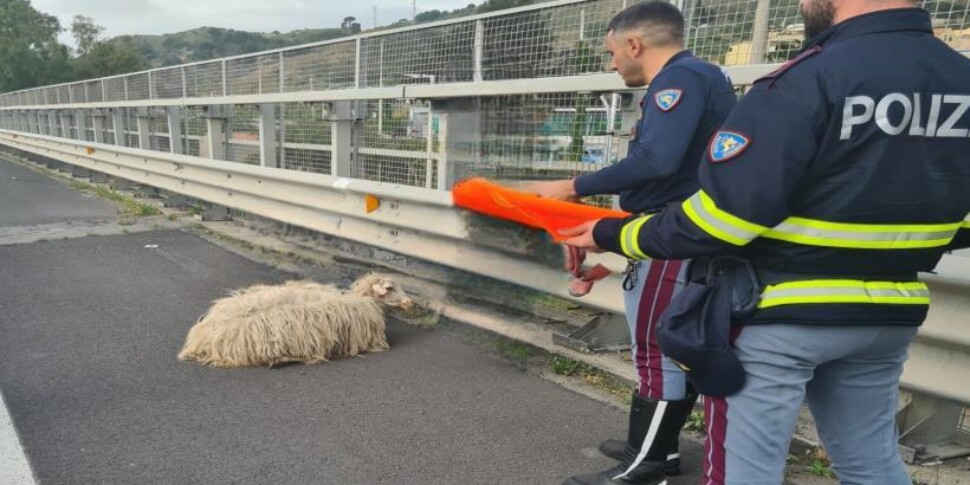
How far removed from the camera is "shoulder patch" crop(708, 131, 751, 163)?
4.87 feet

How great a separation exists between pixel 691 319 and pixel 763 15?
1.87 m

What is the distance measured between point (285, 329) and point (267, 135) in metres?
3.72

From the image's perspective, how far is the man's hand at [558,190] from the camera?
266cm

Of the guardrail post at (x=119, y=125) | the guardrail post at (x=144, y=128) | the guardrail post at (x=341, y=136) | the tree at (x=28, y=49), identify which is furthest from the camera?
the tree at (x=28, y=49)

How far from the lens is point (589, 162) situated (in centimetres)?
365

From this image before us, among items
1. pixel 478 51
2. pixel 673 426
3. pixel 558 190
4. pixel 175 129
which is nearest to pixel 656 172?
pixel 558 190

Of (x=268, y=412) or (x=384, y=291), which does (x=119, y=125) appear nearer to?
(x=384, y=291)

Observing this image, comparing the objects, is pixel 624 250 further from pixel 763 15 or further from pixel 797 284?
pixel 763 15

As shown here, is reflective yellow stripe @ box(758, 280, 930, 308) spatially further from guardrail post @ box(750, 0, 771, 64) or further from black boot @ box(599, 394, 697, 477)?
guardrail post @ box(750, 0, 771, 64)

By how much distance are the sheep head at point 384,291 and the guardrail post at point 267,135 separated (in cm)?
276

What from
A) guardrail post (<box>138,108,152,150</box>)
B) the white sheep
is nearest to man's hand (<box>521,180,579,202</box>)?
the white sheep

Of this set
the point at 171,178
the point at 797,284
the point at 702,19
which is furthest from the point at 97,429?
the point at 171,178

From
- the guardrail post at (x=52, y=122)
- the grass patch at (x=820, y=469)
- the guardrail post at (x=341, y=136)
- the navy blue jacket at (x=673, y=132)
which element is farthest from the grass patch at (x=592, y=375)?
the guardrail post at (x=52, y=122)

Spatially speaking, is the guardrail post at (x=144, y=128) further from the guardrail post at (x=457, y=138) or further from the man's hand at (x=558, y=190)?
the man's hand at (x=558, y=190)
